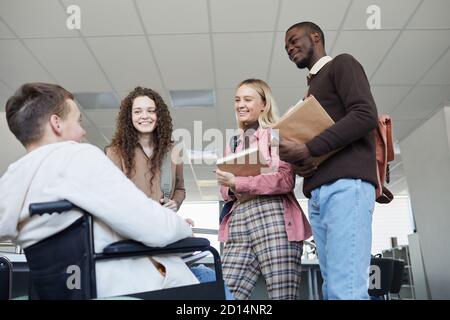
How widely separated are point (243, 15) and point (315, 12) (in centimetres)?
55

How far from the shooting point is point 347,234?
1.02m

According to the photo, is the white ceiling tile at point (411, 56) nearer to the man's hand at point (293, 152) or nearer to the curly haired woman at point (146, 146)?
the curly haired woman at point (146, 146)

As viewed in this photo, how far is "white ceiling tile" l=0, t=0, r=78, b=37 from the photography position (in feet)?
9.73

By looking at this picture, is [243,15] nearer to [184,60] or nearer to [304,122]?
[184,60]

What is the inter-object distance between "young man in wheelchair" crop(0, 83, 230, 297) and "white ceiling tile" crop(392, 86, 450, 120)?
4.19 metres

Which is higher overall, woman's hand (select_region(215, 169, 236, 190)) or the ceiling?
the ceiling

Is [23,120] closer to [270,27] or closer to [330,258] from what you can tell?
[330,258]

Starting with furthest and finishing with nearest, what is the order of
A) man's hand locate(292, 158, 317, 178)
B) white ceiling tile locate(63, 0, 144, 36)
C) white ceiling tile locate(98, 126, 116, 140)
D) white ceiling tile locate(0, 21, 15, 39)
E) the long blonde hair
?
white ceiling tile locate(98, 126, 116, 140), white ceiling tile locate(0, 21, 15, 39), white ceiling tile locate(63, 0, 144, 36), the long blonde hair, man's hand locate(292, 158, 317, 178)

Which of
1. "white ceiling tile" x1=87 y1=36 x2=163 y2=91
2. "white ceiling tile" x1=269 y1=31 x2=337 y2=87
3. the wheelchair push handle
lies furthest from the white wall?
"white ceiling tile" x1=87 y1=36 x2=163 y2=91

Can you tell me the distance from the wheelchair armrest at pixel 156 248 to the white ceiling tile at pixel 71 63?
2958mm

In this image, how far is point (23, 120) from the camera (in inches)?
38.3

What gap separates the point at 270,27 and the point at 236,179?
229 cm

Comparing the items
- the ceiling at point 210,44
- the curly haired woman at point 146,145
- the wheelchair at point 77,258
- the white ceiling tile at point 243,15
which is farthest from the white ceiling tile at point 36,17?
the wheelchair at point 77,258

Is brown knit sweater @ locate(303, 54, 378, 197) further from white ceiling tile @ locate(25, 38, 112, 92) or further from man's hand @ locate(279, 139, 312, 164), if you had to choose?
white ceiling tile @ locate(25, 38, 112, 92)
